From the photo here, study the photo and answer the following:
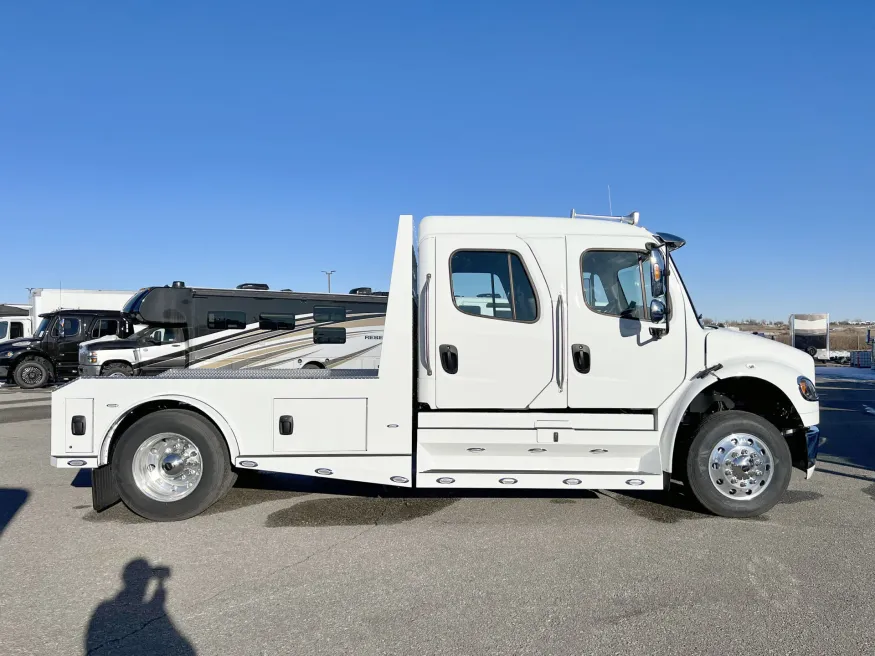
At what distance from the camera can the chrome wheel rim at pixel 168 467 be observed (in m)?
5.57

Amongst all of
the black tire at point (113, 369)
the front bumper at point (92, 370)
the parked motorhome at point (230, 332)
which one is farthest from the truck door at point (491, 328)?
the black tire at point (113, 369)

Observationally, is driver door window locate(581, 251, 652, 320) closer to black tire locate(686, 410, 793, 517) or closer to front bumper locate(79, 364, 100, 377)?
black tire locate(686, 410, 793, 517)

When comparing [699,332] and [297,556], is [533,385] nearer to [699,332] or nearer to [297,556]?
[699,332]

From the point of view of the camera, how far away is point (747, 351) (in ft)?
18.4

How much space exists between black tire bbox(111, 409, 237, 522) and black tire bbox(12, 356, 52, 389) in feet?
50.6

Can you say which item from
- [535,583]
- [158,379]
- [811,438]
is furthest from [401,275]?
[811,438]

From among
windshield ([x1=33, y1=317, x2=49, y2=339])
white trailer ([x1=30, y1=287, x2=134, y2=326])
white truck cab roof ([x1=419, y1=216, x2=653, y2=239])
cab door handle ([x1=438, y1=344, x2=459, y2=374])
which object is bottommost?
cab door handle ([x1=438, y1=344, x2=459, y2=374])

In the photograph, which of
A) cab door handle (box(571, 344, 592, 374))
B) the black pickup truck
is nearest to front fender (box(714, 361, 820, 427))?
cab door handle (box(571, 344, 592, 374))

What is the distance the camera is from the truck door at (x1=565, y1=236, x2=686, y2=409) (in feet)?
17.8

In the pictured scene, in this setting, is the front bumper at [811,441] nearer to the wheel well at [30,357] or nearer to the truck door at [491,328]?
the truck door at [491,328]

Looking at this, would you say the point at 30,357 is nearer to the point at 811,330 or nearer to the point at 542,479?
the point at 542,479

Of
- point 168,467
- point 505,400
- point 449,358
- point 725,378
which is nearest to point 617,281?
point 725,378

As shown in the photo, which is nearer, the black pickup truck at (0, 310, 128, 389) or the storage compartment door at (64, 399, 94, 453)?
the storage compartment door at (64, 399, 94, 453)

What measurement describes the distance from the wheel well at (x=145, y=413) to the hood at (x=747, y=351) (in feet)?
14.1
